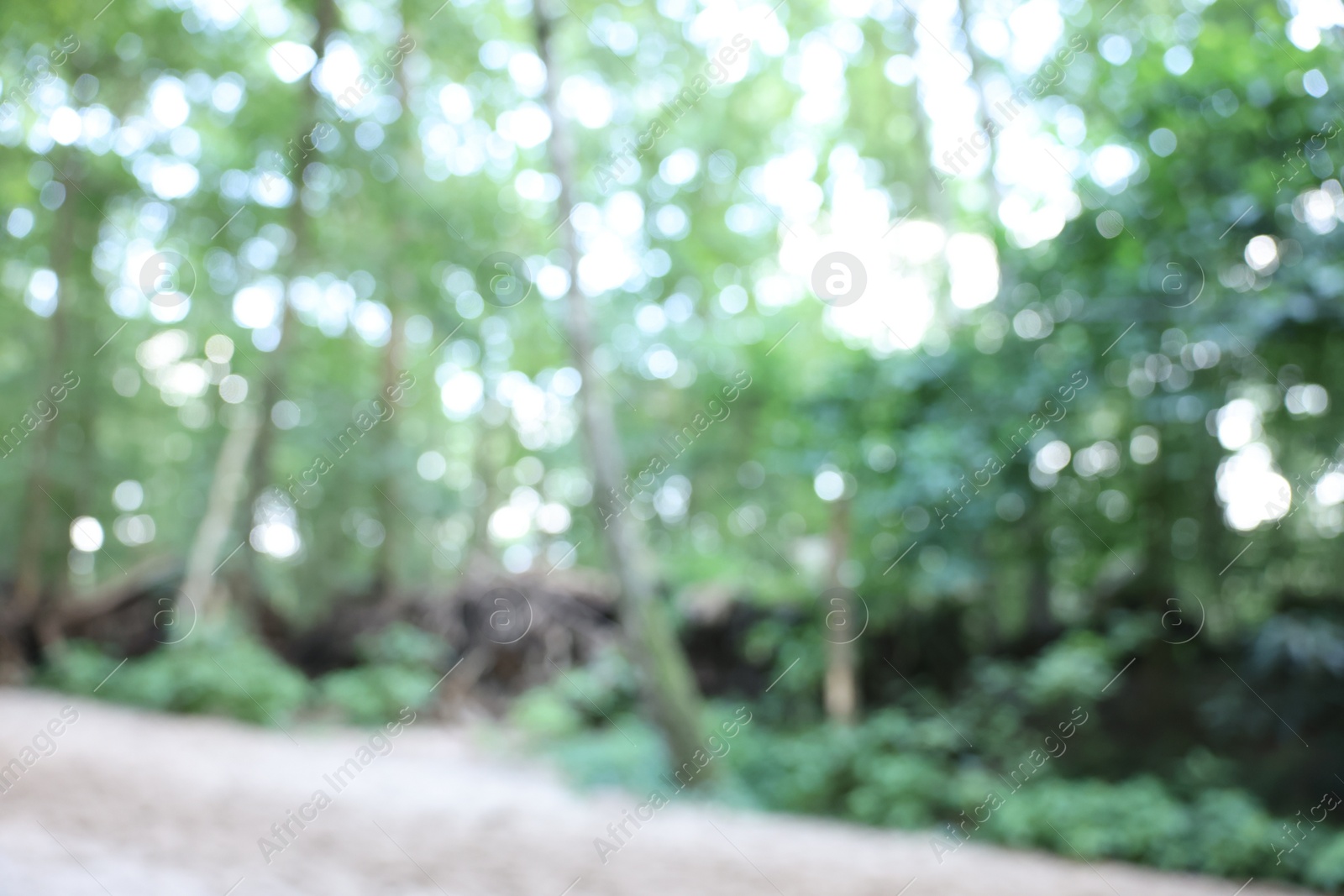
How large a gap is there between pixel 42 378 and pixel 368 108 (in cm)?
662

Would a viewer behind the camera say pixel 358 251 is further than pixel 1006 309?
Yes

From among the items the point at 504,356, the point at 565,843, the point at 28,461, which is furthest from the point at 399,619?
the point at 565,843

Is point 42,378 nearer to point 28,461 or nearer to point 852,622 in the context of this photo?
point 28,461

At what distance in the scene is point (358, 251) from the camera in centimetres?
1033

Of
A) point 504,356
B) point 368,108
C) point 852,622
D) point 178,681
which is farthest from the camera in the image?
point 504,356

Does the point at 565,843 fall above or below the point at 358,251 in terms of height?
below
